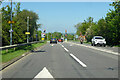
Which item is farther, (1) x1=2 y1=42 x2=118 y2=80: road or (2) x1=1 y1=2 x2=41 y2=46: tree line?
(2) x1=1 y1=2 x2=41 y2=46: tree line

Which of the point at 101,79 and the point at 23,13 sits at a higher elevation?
the point at 23,13

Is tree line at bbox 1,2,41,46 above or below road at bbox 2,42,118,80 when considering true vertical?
A: above

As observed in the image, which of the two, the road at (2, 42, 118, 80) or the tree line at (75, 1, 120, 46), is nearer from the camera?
the road at (2, 42, 118, 80)

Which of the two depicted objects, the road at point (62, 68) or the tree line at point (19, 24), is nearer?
the road at point (62, 68)

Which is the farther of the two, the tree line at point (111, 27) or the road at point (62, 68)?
the tree line at point (111, 27)

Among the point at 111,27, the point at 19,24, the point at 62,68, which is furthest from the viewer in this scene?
A: the point at 19,24

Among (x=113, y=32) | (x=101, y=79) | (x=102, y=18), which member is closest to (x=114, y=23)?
(x=113, y=32)

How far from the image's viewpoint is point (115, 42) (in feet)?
117

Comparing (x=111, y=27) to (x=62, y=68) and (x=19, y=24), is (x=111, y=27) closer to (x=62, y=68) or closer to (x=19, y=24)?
(x=19, y=24)

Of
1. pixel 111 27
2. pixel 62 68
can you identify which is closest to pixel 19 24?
pixel 111 27

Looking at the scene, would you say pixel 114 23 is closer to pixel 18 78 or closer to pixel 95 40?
pixel 95 40

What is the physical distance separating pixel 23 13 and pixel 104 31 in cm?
2539

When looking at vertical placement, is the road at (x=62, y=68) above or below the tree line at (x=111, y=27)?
below

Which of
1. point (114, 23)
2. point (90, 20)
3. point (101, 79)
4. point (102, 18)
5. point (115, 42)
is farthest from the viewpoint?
point (90, 20)
